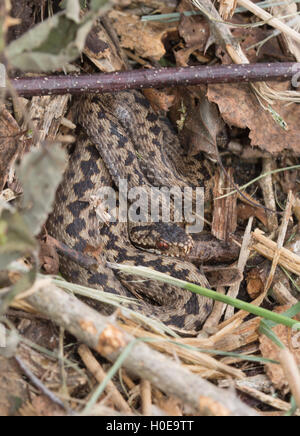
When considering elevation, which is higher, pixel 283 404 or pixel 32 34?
pixel 32 34

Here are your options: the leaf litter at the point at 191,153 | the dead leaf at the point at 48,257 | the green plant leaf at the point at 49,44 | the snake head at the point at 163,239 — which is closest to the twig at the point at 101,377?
the leaf litter at the point at 191,153

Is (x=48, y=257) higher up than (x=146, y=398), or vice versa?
(x=48, y=257)

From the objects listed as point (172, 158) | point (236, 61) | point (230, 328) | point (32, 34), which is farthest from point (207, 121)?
point (32, 34)

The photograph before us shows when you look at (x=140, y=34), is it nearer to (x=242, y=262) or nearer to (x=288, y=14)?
(x=288, y=14)

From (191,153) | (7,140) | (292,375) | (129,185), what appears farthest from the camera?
(129,185)

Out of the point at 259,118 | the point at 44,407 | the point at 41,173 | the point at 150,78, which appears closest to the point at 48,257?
the point at 44,407

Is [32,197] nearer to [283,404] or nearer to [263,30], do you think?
[283,404]
